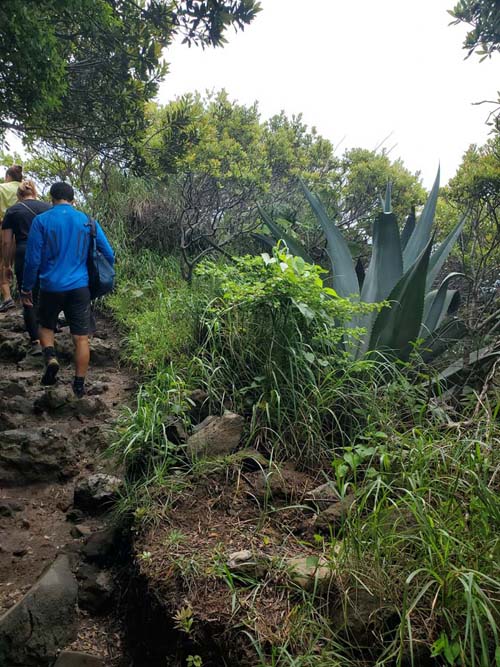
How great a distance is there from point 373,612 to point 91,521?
1656 millimetres

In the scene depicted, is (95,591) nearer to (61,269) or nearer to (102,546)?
(102,546)

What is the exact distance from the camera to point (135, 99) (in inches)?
110

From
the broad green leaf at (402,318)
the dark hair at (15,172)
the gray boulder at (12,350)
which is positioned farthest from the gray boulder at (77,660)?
the dark hair at (15,172)

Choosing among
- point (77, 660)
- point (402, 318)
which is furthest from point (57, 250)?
point (77, 660)

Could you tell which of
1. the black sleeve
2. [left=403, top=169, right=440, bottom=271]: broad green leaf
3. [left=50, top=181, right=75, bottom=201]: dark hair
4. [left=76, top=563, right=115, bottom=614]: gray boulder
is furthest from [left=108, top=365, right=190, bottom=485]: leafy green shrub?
the black sleeve

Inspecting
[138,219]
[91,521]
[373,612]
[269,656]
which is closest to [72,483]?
[91,521]

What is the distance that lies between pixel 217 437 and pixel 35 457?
1194mm

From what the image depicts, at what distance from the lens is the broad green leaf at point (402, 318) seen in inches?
133

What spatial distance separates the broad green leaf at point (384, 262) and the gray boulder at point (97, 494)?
2183mm

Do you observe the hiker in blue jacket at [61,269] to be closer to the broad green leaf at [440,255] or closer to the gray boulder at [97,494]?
the gray boulder at [97,494]

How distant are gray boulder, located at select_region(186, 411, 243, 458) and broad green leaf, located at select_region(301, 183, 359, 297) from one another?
61.9 inches

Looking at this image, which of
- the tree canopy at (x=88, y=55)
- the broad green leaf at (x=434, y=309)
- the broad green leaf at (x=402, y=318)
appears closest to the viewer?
the tree canopy at (x=88, y=55)

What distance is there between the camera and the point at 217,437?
2.85 metres

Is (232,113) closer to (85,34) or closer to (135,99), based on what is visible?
(135,99)
